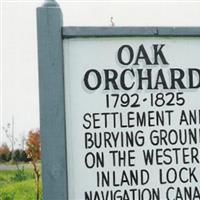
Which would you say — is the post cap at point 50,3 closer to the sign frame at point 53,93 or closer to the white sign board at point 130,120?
the sign frame at point 53,93

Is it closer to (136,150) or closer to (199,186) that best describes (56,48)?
(136,150)

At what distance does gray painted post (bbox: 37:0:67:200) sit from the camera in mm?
2916

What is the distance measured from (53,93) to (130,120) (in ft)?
1.45

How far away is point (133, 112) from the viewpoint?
3008 mm

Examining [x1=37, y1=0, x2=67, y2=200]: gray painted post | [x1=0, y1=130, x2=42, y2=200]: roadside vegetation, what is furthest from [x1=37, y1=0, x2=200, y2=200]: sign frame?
[x1=0, y1=130, x2=42, y2=200]: roadside vegetation

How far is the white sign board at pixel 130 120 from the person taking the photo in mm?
2971

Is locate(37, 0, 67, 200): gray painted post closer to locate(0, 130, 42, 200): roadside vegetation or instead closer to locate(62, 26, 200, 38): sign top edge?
locate(62, 26, 200, 38): sign top edge

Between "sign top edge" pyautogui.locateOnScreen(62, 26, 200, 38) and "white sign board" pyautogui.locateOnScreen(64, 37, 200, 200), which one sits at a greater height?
"sign top edge" pyautogui.locateOnScreen(62, 26, 200, 38)

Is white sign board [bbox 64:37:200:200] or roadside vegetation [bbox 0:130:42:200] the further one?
roadside vegetation [bbox 0:130:42:200]

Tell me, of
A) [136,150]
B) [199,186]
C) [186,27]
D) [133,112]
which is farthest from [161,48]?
[199,186]

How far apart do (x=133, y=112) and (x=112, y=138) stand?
7.2 inches

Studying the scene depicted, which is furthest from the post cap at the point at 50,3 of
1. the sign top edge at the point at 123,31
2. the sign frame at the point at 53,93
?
the sign top edge at the point at 123,31

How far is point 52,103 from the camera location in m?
2.93

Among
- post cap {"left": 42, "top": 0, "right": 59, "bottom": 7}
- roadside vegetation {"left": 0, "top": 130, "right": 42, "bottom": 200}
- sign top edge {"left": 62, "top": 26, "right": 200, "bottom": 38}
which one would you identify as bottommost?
roadside vegetation {"left": 0, "top": 130, "right": 42, "bottom": 200}
